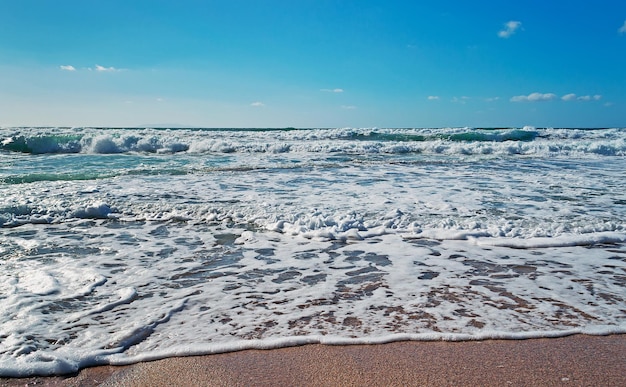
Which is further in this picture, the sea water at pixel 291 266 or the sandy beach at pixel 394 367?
the sea water at pixel 291 266

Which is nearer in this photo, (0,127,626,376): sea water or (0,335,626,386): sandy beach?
(0,335,626,386): sandy beach

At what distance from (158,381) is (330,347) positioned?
0.91 metres

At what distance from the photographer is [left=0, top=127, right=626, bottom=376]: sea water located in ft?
8.61

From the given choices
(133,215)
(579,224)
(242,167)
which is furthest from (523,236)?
(242,167)

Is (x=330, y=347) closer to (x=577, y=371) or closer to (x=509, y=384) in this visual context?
(x=509, y=384)

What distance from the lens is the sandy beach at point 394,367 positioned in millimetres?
2100

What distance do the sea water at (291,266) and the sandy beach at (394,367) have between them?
0.29 ft

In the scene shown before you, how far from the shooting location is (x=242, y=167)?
12.0 metres

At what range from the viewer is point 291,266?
156 inches

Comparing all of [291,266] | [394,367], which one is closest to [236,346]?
[394,367]

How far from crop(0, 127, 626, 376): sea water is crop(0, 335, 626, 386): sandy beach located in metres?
0.09

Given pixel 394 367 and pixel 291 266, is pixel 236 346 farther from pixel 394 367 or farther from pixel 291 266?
pixel 291 266

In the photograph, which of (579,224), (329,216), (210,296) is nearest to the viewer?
(210,296)

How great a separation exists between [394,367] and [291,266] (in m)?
1.85
